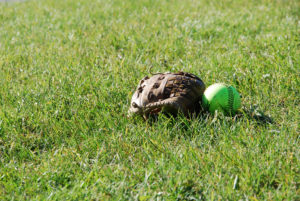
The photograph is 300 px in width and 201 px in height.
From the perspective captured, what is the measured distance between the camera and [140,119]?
384 centimetres

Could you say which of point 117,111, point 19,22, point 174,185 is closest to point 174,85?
point 117,111

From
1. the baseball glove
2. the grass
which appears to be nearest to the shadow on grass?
the grass

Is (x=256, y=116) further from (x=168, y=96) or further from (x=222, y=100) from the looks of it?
(x=168, y=96)

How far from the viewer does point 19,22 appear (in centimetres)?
805

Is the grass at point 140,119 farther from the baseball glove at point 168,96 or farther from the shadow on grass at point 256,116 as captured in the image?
the baseball glove at point 168,96

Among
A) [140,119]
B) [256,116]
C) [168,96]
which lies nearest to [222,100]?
[256,116]

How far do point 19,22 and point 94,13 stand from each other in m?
1.55

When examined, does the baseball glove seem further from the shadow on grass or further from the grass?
the shadow on grass

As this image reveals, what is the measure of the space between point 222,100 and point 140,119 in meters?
0.82

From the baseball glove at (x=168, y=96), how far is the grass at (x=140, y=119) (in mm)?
140

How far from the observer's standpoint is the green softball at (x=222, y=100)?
3.75m

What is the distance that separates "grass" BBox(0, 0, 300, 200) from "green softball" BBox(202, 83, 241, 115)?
0.12 m

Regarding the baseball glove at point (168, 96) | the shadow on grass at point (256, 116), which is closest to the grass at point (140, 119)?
the shadow on grass at point (256, 116)

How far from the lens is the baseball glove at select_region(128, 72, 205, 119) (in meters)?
3.67
